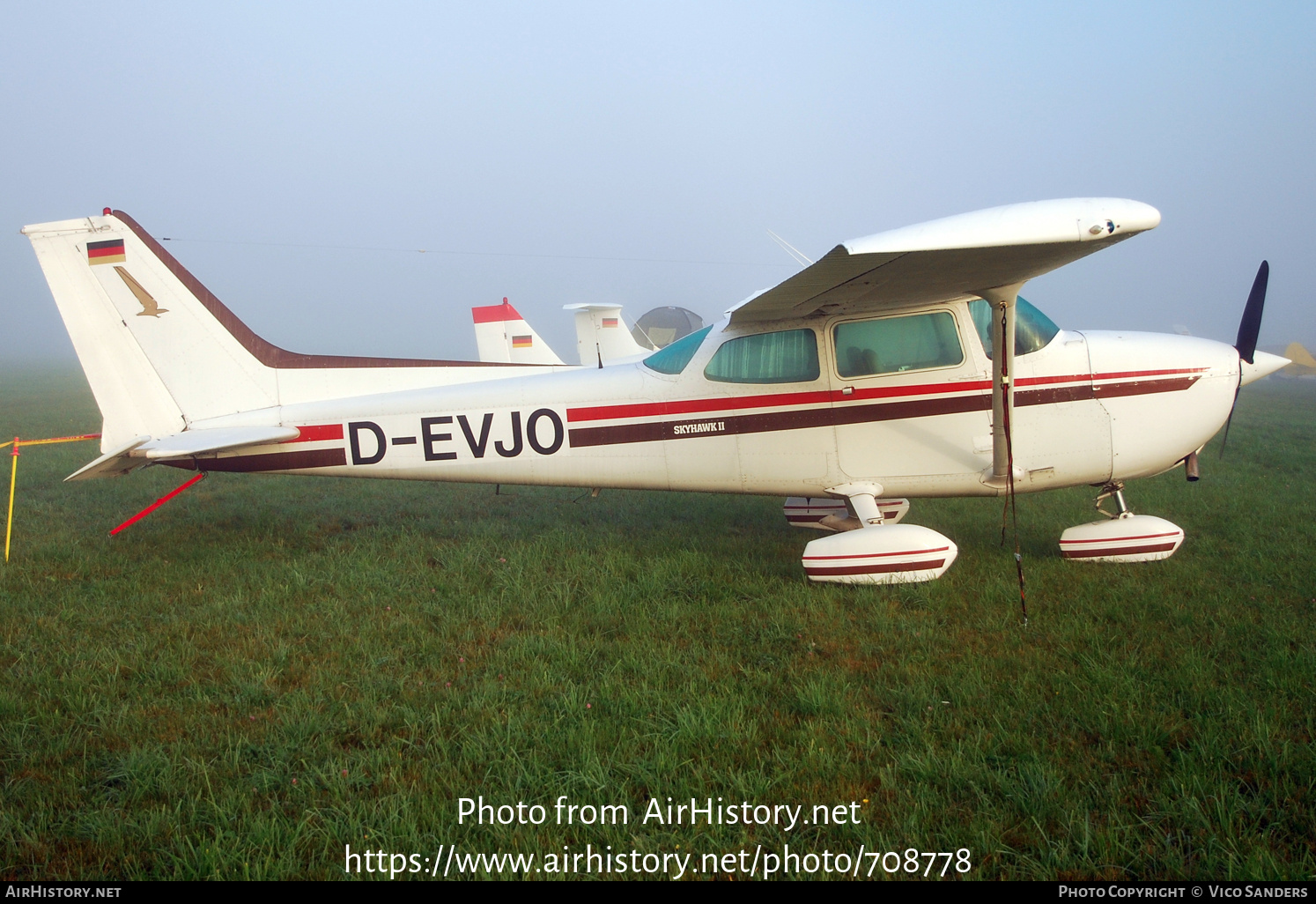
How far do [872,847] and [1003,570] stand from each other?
11.5 ft

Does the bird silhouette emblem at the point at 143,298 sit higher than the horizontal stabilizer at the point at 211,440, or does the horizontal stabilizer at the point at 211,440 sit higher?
the bird silhouette emblem at the point at 143,298

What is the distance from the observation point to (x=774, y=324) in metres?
5.47

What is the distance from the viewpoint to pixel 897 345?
208 inches

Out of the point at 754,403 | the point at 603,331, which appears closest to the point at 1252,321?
the point at 754,403

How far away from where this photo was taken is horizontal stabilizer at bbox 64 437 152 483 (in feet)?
18.0

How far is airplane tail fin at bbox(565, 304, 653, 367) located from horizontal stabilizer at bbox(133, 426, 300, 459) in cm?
1036

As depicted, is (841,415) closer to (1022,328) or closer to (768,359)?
(768,359)

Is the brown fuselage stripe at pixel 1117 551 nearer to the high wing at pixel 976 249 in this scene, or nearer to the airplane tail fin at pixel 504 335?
the high wing at pixel 976 249

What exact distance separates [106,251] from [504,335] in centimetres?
1016

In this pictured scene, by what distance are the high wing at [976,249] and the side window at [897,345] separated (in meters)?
0.46

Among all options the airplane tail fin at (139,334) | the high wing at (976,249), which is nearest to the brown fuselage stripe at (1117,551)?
the high wing at (976,249)

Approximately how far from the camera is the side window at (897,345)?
5.24m
